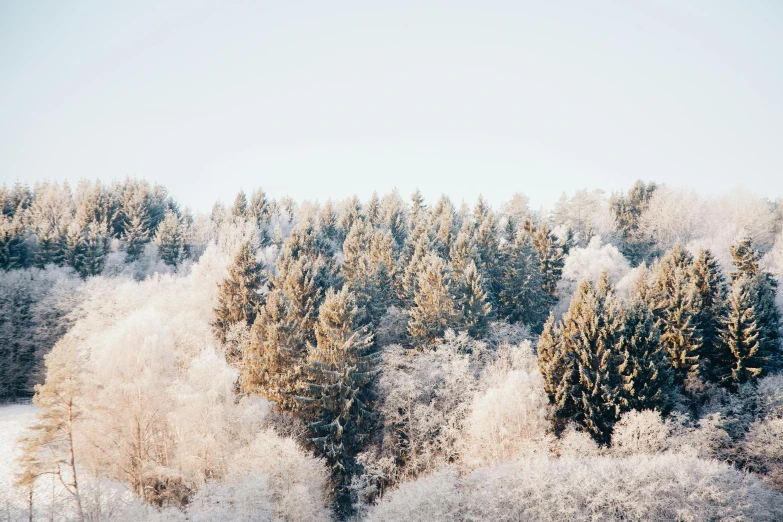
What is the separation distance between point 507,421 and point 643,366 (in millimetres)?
11243

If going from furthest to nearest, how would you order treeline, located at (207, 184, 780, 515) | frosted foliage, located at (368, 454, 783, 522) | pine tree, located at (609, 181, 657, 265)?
pine tree, located at (609, 181, 657, 265) < treeline, located at (207, 184, 780, 515) < frosted foliage, located at (368, 454, 783, 522)

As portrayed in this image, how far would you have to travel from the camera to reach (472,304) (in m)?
43.2

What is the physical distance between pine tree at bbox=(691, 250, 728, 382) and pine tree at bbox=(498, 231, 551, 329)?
50.7 feet

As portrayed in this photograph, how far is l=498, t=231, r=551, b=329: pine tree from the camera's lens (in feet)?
165

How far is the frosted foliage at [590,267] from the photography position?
6038 centimetres

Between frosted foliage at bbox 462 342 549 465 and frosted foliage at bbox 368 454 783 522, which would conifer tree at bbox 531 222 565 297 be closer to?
frosted foliage at bbox 462 342 549 465

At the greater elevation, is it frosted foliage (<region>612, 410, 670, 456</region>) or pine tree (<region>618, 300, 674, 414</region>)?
pine tree (<region>618, 300, 674, 414</region>)

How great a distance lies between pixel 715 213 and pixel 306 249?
289ft

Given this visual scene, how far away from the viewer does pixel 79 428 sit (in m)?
32.8

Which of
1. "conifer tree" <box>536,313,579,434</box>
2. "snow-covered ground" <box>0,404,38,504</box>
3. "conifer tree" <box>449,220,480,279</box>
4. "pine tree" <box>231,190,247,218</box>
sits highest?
"pine tree" <box>231,190,247,218</box>

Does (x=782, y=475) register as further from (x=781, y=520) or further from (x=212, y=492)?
(x=212, y=492)

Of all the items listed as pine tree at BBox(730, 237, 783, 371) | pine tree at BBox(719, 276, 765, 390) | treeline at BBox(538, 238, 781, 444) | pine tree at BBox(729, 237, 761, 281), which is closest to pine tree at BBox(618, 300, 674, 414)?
treeline at BBox(538, 238, 781, 444)

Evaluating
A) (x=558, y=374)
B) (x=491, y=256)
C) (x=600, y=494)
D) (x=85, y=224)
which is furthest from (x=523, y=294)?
(x=85, y=224)

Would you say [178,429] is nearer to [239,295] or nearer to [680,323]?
[239,295]
